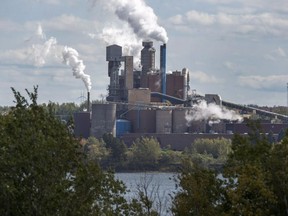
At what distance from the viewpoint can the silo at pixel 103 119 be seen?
110 m

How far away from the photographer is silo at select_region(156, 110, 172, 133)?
11138 centimetres

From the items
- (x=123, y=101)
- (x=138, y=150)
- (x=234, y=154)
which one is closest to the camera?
(x=234, y=154)

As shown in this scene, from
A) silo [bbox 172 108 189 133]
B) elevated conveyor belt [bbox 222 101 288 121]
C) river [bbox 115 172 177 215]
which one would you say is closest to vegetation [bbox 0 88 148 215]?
river [bbox 115 172 177 215]

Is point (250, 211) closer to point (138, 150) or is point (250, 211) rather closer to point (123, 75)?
point (138, 150)

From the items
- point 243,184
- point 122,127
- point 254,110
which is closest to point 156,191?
point 243,184

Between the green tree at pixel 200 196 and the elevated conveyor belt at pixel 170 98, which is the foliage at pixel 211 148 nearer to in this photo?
the elevated conveyor belt at pixel 170 98

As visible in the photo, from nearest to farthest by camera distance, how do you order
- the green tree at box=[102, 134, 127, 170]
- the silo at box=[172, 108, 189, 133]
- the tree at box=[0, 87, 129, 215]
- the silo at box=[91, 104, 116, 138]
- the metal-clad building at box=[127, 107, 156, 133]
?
1. the tree at box=[0, 87, 129, 215]
2. the green tree at box=[102, 134, 127, 170]
3. the silo at box=[91, 104, 116, 138]
4. the silo at box=[172, 108, 189, 133]
5. the metal-clad building at box=[127, 107, 156, 133]

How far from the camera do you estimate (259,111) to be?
123 m

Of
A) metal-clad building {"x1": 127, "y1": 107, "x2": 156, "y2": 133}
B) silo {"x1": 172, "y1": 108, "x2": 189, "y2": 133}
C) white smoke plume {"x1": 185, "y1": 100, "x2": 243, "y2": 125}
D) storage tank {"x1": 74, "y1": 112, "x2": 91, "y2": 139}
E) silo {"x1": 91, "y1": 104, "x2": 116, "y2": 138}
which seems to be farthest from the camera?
white smoke plume {"x1": 185, "y1": 100, "x2": 243, "y2": 125}

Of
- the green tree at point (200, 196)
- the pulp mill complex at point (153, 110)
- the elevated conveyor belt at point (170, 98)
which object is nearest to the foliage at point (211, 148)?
the pulp mill complex at point (153, 110)

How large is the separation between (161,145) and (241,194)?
88.6 meters

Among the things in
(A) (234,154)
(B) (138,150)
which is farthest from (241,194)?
(B) (138,150)

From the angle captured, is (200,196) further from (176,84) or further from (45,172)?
(176,84)

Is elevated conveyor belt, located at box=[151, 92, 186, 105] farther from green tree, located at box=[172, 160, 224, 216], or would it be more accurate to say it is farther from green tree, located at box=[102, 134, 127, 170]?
green tree, located at box=[172, 160, 224, 216]
